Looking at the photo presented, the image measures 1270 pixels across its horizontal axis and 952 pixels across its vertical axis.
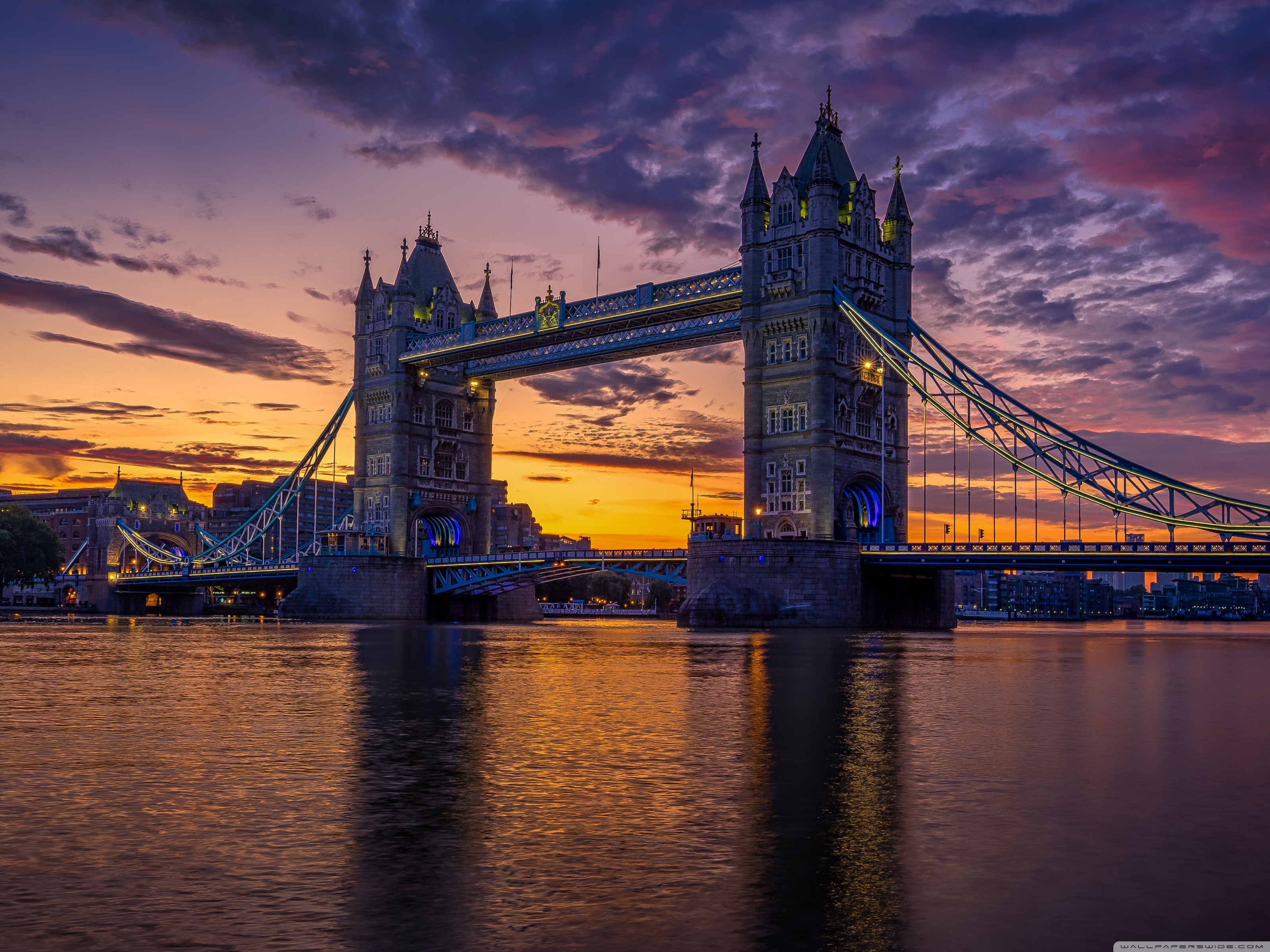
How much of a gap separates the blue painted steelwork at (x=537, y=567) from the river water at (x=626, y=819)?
52919mm

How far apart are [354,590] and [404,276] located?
29.7 meters

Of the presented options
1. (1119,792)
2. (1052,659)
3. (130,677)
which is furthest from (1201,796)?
(1052,659)

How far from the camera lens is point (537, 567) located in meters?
90.5

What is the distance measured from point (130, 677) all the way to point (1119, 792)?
24841 millimetres

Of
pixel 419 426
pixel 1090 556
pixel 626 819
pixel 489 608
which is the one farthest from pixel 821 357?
pixel 626 819

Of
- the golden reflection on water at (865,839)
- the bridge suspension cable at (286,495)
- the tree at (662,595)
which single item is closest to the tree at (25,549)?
the bridge suspension cable at (286,495)

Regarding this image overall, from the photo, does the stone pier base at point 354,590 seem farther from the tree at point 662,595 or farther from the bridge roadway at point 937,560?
the tree at point 662,595

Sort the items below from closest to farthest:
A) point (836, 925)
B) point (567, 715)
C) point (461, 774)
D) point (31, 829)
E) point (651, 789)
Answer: point (836, 925)
point (31, 829)
point (651, 789)
point (461, 774)
point (567, 715)

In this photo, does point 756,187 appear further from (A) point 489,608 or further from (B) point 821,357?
(A) point 489,608

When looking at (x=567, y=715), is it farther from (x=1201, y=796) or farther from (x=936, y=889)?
(x=936, y=889)

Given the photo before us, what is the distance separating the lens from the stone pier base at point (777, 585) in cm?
6875

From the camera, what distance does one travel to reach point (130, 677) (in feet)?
98.6

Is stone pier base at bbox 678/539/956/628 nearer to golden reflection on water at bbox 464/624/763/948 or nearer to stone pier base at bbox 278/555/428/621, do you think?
stone pier base at bbox 278/555/428/621

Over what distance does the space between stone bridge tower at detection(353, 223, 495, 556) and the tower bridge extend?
13.6 inches
